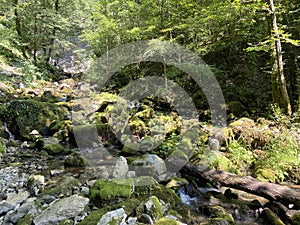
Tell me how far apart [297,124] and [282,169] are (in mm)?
1715

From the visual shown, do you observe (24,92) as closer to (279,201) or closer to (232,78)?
(232,78)

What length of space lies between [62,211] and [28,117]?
6235 millimetres

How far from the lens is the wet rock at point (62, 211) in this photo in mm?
3127

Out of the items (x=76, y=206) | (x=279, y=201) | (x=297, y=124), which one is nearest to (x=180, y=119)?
(x=297, y=124)

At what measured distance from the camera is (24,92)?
11.6 meters

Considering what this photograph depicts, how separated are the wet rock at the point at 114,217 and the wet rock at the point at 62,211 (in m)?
0.52

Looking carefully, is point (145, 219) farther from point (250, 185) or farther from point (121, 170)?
point (250, 185)

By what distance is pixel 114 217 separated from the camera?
10.2 feet

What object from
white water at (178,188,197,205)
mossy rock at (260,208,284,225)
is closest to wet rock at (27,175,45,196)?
→ white water at (178,188,197,205)

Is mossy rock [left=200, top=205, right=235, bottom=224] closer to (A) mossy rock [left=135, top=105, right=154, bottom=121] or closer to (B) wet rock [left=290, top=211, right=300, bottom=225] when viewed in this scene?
(B) wet rock [left=290, top=211, right=300, bottom=225]

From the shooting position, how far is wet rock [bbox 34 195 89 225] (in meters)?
3.13

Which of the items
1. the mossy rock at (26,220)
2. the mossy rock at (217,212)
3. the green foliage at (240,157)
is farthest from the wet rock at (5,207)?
the green foliage at (240,157)

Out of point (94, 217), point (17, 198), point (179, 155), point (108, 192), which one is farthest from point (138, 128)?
point (94, 217)

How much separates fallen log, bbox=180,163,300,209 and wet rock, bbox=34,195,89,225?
224cm
